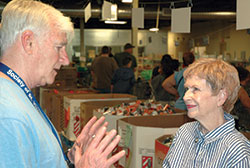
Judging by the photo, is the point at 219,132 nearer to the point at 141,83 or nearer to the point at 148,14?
the point at 141,83

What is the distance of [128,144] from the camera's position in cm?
270

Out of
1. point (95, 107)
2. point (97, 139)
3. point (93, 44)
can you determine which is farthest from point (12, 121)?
point (93, 44)

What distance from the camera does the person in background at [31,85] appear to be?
42.4 inches

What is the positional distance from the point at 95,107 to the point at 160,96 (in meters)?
2.21

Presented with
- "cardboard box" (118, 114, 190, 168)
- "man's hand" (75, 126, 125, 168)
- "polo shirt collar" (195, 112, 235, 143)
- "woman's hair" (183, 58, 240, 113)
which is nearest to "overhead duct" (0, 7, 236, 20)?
"cardboard box" (118, 114, 190, 168)

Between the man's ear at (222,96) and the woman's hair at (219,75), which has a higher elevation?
the woman's hair at (219,75)

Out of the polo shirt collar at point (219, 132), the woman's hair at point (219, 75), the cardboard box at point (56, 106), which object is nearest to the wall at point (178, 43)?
the cardboard box at point (56, 106)

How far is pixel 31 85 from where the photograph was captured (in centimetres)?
135

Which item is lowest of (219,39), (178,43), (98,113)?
(98,113)

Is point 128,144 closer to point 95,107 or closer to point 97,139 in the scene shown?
point 95,107

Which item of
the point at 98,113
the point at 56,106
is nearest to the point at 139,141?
the point at 98,113

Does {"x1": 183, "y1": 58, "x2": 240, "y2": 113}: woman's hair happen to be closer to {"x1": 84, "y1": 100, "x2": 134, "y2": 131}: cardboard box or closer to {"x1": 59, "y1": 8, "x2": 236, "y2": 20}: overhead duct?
{"x1": 84, "y1": 100, "x2": 134, "y2": 131}: cardboard box

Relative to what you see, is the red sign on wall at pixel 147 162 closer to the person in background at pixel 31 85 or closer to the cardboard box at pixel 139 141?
the cardboard box at pixel 139 141

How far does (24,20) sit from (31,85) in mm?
242
